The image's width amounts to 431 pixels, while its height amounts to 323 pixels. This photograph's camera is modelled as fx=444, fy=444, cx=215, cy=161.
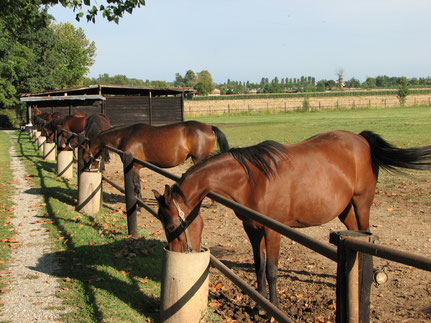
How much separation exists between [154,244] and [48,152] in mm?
11820

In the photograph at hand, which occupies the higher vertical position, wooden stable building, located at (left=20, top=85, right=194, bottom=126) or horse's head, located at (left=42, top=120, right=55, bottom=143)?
wooden stable building, located at (left=20, top=85, right=194, bottom=126)

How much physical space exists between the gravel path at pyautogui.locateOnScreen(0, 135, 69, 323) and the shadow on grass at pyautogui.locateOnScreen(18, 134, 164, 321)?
138 mm

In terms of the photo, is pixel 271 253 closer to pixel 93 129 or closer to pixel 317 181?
pixel 317 181

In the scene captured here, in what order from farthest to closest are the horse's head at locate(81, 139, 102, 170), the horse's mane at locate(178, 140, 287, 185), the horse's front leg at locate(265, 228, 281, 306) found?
the horse's head at locate(81, 139, 102, 170), the horse's mane at locate(178, 140, 287, 185), the horse's front leg at locate(265, 228, 281, 306)

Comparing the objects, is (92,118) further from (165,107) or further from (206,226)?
(165,107)

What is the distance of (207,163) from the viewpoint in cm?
413

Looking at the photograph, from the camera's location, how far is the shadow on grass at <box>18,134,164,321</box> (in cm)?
447

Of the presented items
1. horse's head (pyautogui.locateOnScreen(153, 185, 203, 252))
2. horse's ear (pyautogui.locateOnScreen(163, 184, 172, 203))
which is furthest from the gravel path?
horse's ear (pyautogui.locateOnScreen(163, 184, 172, 203))

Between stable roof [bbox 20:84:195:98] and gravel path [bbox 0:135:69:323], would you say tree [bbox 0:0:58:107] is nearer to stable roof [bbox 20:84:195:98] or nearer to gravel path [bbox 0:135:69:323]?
stable roof [bbox 20:84:195:98]

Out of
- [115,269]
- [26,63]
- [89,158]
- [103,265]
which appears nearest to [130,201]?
[103,265]

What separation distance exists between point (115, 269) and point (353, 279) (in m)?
3.82

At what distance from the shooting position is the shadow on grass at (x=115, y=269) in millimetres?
4473

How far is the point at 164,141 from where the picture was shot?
32.9 feet

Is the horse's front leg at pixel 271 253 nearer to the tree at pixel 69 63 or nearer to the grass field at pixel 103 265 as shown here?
the grass field at pixel 103 265
